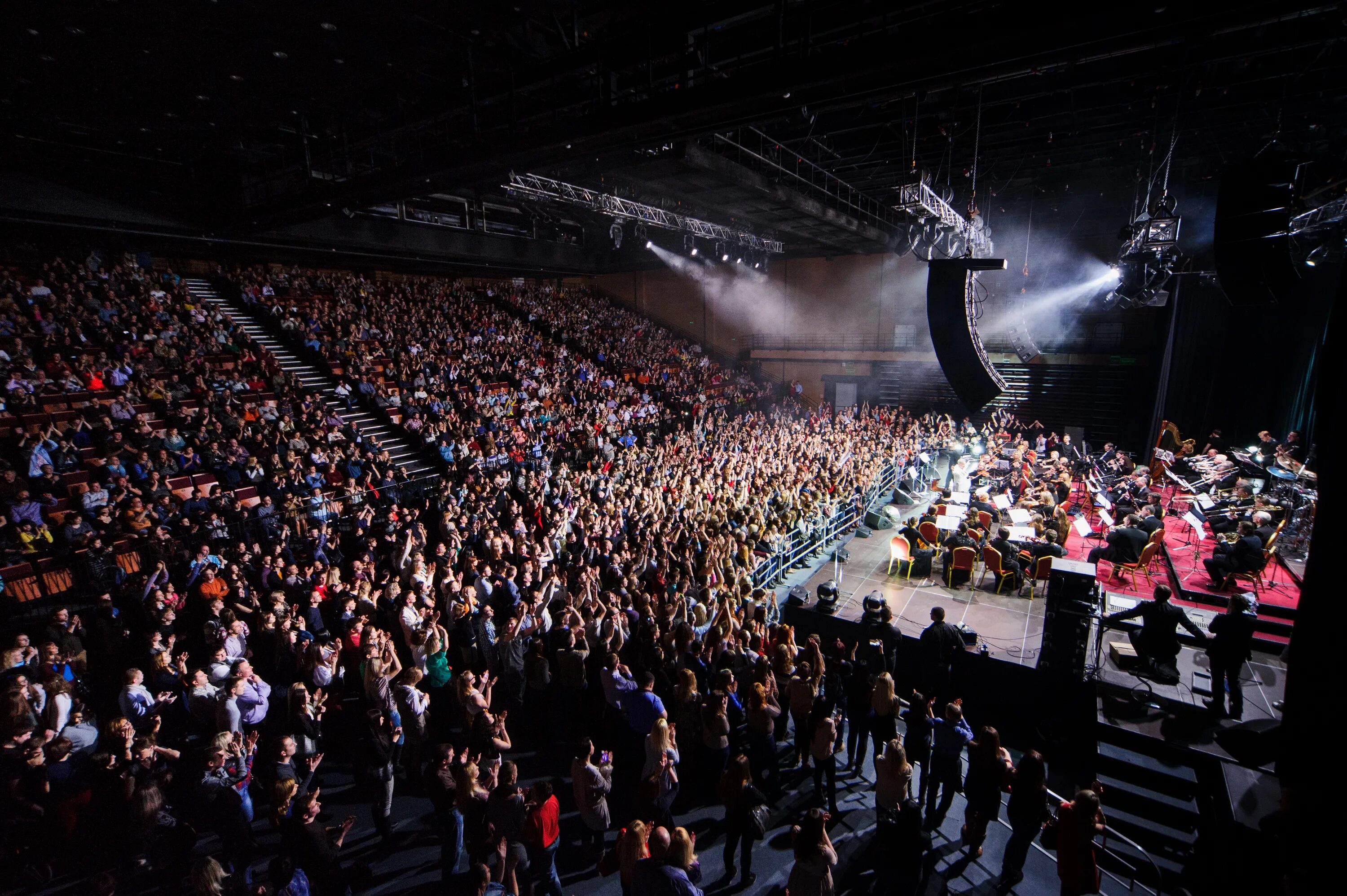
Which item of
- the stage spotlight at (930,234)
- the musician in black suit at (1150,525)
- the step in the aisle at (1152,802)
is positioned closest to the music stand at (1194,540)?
the musician in black suit at (1150,525)

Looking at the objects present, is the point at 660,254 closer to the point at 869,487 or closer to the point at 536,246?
the point at 536,246

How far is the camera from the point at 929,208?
9531 millimetres

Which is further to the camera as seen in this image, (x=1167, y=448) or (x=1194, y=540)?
(x=1167, y=448)

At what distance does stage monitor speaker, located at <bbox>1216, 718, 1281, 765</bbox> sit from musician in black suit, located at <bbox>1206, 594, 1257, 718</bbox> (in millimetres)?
200

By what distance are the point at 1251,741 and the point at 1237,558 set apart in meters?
3.93

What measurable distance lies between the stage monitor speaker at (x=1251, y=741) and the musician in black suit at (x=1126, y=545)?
3.29 metres

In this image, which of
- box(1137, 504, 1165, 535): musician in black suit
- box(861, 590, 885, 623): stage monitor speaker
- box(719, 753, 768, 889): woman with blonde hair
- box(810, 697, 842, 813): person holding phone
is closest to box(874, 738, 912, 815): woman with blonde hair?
box(810, 697, 842, 813): person holding phone

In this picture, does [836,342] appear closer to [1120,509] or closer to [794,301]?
[794,301]

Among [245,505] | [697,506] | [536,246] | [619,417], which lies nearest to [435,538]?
[245,505]

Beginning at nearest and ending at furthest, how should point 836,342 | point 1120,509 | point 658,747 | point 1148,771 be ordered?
1. point 658,747
2. point 1148,771
3. point 1120,509
4. point 836,342

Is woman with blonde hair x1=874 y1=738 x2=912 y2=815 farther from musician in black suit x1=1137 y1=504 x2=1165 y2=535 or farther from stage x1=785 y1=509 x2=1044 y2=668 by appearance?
musician in black suit x1=1137 y1=504 x2=1165 y2=535

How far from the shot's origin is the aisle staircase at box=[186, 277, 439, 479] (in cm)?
A: 1171

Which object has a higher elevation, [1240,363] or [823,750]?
[1240,363]

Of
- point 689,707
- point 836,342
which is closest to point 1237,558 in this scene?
point 689,707
